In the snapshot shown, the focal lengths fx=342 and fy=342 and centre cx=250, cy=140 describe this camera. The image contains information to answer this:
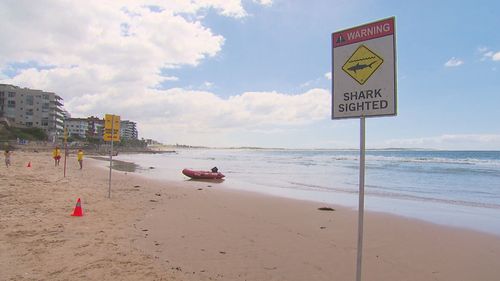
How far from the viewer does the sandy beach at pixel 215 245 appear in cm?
487

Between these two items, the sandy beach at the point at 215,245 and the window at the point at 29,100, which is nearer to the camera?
the sandy beach at the point at 215,245

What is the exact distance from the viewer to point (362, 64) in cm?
308

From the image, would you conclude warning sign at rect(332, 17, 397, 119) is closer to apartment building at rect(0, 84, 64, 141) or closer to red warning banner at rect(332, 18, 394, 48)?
red warning banner at rect(332, 18, 394, 48)

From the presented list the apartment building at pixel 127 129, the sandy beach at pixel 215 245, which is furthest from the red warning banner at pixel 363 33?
the apartment building at pixel 127 129

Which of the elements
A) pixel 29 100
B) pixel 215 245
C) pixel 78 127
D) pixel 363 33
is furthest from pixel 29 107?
pixel 363 33

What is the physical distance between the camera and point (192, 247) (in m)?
6.11

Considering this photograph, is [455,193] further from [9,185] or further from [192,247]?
[9,185]

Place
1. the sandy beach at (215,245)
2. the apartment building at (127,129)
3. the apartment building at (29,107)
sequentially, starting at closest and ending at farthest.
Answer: the sandy beach at (215,245) < the apartment building at (29,107) < the apartment building at (127,129)

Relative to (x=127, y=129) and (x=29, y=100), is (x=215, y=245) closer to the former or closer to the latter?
(x=29, y=100)

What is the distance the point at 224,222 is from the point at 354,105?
615cm

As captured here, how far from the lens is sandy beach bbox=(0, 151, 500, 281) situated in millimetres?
4867

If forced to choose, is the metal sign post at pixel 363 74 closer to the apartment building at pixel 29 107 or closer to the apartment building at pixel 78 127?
the apartment building at pixel 29 107

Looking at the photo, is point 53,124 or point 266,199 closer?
point 266,199

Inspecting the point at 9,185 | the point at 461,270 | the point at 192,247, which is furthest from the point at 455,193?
the point at 9,185
